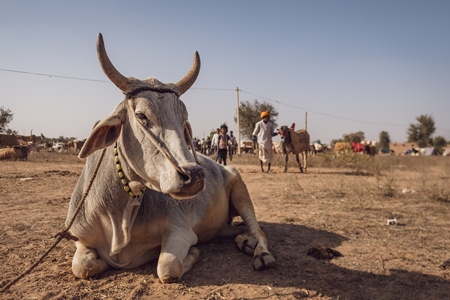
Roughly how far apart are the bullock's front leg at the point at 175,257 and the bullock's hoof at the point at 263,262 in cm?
Answer: 58

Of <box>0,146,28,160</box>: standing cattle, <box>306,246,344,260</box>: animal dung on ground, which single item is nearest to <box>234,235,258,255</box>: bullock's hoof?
<box>306,246,344,260</box>: animal dung on ground

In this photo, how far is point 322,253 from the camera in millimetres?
4051

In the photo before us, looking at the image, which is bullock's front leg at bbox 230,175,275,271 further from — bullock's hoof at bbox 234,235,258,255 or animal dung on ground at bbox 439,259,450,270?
animal dung on ground at bbox 439,259,450,270

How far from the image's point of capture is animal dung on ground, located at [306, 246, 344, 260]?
158 inches

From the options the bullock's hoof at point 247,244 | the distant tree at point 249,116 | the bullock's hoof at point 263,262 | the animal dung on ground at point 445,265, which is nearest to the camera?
the bullock's hoof at point 263,262

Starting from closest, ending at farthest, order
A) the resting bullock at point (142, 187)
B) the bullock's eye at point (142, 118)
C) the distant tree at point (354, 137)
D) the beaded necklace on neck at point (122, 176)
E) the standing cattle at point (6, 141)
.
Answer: the resting bullock at point (142, 187)
the bullock's eye at point (142, 118)
the beaded necklace on neck at point (122, 176)
the standing cattle at point (6, 141)
the distant tree at point (354, 137)

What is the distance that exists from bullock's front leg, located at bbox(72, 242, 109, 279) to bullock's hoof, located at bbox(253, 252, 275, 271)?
138 cm

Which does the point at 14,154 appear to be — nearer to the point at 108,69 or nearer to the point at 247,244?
the point at 247,244

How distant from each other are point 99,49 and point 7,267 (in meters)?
2.26

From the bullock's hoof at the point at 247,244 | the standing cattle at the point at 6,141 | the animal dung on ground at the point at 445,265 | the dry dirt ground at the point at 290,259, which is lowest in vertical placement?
the animal dung on ground at the point at 445,265

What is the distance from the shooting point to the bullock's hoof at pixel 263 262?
11.7 feet

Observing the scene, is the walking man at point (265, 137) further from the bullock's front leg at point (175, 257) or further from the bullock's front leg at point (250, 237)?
the bullock's front leg at point (175, 257)

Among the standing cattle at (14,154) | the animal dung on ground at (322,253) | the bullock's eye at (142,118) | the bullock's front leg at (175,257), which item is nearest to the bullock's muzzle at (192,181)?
the bullock's eye at (142,118)

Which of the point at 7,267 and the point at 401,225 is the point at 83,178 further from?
the point at 401,225
